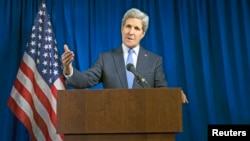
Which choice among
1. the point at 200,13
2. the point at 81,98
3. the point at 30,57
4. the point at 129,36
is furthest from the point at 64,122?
the point at 200,13

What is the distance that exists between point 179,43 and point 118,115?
84.8 inches

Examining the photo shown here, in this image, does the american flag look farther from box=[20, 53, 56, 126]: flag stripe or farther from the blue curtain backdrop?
the blue curtain backdrop

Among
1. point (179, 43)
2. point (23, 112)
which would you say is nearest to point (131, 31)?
point (179, 43)

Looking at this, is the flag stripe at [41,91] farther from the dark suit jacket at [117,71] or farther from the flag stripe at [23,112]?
the dark suit jacket at [117,71]

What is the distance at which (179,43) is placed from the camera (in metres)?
3.82

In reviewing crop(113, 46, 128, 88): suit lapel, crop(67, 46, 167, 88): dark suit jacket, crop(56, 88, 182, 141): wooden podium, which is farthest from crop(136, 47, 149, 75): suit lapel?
crop(56, 88, 182, 141): wooden podium

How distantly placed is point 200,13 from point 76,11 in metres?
1.28

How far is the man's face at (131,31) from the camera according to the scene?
288 centimetres

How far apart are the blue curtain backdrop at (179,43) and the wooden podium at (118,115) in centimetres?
191

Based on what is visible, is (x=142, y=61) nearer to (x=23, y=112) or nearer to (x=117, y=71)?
(x=117, y=71)

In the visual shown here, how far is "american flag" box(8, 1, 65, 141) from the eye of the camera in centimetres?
339

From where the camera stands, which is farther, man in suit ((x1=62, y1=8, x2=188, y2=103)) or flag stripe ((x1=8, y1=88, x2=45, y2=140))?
flag stripe ((x1=8, y1=88, x2=45, y2=140))

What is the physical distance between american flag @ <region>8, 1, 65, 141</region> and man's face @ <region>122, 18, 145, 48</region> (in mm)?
894

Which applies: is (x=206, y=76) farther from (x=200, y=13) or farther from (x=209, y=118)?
(x=200, y=13)
